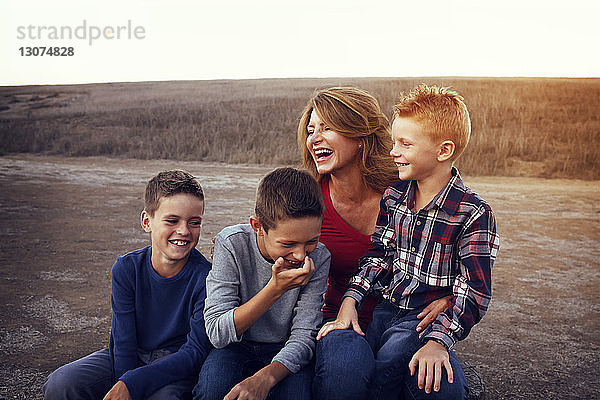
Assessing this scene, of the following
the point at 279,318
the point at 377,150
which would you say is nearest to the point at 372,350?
the point at 279,318

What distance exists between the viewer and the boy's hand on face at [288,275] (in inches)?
103

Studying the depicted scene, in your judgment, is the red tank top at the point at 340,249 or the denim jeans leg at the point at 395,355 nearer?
the denim jeans leg at the point at 395,355

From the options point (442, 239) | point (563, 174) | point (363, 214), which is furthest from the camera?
point (563, 174)

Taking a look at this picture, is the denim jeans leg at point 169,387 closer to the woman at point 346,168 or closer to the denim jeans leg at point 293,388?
the denim jeans leg at point 293,388

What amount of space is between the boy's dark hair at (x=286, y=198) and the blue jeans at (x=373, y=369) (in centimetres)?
51

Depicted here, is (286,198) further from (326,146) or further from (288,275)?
(326,146)

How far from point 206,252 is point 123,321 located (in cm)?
483

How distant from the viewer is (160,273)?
3053 millimetres

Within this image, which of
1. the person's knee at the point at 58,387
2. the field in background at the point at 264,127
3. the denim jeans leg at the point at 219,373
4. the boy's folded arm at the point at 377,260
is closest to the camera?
the denim jeans leg at the point at 219,373

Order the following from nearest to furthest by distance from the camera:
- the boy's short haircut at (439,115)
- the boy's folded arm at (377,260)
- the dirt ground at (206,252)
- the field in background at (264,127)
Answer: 1. the boy's short haircut at (439,115)
2. the boy's folded arm at (377,260)
3. the dirt ground at (206,252)
4. the field in background at (264,127)

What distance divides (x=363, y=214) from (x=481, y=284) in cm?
98

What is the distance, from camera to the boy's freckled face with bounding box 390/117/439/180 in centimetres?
294

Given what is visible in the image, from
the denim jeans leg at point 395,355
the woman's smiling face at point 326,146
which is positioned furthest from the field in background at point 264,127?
the denim jeans leg at point 395,355

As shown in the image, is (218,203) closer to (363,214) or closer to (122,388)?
(363,214)
